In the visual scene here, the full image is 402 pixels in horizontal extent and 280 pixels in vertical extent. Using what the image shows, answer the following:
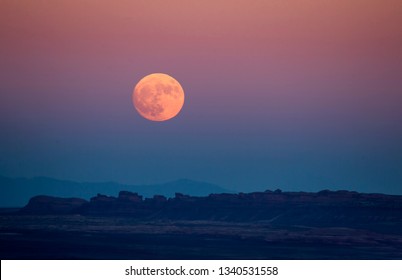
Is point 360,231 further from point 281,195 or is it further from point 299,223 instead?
point 281,195

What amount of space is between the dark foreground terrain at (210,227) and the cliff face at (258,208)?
0.56ft

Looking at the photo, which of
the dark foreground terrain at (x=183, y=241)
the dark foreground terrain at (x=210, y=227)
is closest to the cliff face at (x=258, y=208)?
the dark foreground terrain at (x=210, y=227)

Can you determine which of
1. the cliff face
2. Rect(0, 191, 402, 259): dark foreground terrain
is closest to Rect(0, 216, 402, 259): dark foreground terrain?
Rect(0, 191, 402, 259): dark foreground terrain

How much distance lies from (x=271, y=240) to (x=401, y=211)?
2256 cm

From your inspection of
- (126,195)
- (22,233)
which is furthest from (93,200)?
(22,233)

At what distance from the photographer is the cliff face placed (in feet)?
432

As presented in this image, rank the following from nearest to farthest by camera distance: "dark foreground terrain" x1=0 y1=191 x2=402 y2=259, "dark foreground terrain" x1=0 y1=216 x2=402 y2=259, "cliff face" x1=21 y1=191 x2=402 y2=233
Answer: "dark foreground terrain" x1=0 y1=216 x2=402 y2=259 < "dark foreground terrain" x1=0 y1=191 x2=402 y2=259 < "cliff face" x1=21 y1=191 x2=402 y2=233

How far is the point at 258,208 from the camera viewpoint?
142m

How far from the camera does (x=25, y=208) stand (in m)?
153

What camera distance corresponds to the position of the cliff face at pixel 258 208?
132 meters

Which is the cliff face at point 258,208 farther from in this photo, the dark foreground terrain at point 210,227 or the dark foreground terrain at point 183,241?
the dark foreground terrain at point 183,241

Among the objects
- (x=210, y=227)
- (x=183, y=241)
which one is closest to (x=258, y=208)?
(x=210, y=227)

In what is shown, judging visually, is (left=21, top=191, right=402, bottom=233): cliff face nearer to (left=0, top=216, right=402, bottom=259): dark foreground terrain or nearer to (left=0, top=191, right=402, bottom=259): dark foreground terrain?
(left=0, top=191, right=402, bottom=259): dark foreground terrain

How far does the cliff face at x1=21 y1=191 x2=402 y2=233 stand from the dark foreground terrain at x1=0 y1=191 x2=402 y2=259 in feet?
0.56
